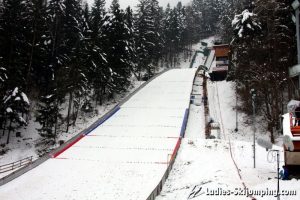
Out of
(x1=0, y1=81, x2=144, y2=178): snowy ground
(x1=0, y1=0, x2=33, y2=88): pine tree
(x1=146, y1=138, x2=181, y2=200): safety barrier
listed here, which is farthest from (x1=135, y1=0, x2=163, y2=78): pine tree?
(x1=146, y1=138, x2=181, y2=200): safety barrier

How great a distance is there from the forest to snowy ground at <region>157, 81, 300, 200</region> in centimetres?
527

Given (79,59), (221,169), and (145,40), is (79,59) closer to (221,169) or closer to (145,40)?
(145,40)

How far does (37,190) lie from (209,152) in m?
12.6

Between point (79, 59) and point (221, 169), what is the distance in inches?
1037

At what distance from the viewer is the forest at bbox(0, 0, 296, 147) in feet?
105

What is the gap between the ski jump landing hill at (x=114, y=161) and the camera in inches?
720

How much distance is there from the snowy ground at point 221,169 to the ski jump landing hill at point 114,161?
114 cm

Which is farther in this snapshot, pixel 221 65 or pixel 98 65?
pixel 221 65

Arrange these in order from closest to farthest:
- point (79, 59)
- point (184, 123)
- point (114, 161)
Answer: point (114, 161)
point (184, 123)
point (79, 59)

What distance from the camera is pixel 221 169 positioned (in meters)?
19.4

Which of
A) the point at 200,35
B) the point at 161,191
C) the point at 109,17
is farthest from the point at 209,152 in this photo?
the point at 200,35

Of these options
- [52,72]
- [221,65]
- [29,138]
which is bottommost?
[29,138]

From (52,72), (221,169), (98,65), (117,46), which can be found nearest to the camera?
(221,169)

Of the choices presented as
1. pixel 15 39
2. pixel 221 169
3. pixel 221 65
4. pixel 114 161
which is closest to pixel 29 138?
pixel 15 39
